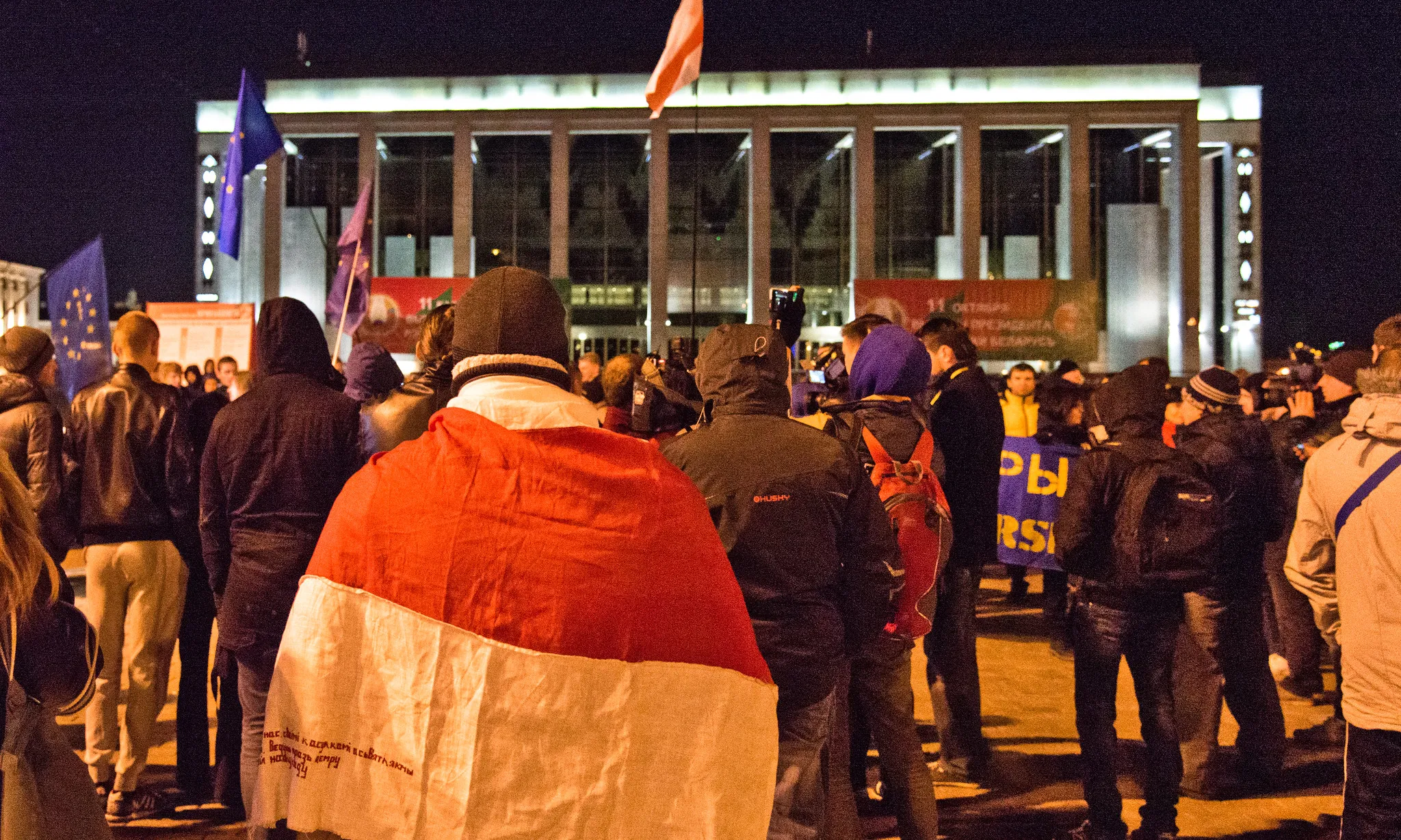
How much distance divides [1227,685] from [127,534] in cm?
589

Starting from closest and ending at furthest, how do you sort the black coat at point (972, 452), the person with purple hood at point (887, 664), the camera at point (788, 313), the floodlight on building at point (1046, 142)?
the person with purple hood at point (887, 664), the camera at point (788, 313), the black coat at point (972, 452), the floodlight on building at point (1046, 142)

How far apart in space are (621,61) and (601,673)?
4074 centimetres

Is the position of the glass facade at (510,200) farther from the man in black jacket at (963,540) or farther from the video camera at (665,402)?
the video camera at (665,402)

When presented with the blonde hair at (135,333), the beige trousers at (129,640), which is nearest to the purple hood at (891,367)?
the blonde hair at (135,333)

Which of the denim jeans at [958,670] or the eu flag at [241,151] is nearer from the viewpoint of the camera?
the denim jeans at [958,670]

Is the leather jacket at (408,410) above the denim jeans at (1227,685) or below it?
above

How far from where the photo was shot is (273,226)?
38.7 m

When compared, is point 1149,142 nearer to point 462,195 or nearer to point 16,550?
point 462,195

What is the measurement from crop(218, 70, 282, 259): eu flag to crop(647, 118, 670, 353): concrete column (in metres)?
28.2

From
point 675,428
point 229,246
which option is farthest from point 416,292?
point 675,428

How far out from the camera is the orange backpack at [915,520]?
4.07 m

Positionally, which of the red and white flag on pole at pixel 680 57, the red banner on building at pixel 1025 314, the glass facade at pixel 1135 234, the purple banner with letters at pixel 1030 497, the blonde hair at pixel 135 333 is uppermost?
the glass facade at pixel 1135 234

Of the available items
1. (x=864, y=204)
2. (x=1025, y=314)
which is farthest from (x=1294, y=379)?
(x=864, y=204)

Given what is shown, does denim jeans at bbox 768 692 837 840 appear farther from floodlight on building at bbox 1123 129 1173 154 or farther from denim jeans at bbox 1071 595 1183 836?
floodlight on building at bbox 1123 129 1173 154
